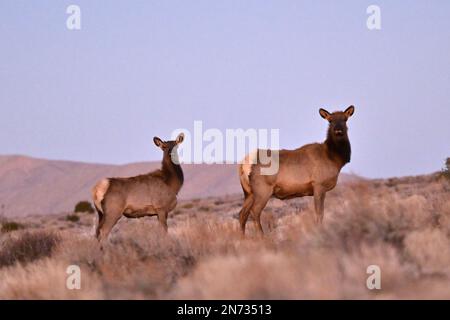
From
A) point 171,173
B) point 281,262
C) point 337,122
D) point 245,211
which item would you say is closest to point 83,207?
point 171,173

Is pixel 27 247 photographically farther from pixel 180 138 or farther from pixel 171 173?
pixel 180 138

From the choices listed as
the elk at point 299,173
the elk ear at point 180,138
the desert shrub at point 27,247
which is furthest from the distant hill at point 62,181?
the elk at point 299,173

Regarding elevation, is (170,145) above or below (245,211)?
above

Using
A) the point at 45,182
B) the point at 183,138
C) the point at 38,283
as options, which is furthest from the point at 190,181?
the point at 38,283

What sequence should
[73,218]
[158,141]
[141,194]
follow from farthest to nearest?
1. [73,218]
2. [158,141]
3. [141,194]

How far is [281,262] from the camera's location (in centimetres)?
1116

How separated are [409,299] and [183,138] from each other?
10856mm

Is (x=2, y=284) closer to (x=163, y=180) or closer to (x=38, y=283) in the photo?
(x=38, y=283)

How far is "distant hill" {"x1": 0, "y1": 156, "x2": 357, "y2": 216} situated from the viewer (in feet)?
379

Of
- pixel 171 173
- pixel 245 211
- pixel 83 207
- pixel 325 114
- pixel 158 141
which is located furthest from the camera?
pixel 83 207

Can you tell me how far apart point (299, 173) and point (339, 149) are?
44.4 inches

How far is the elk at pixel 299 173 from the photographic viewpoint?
1744 cm

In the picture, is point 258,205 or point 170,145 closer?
point 258,205
